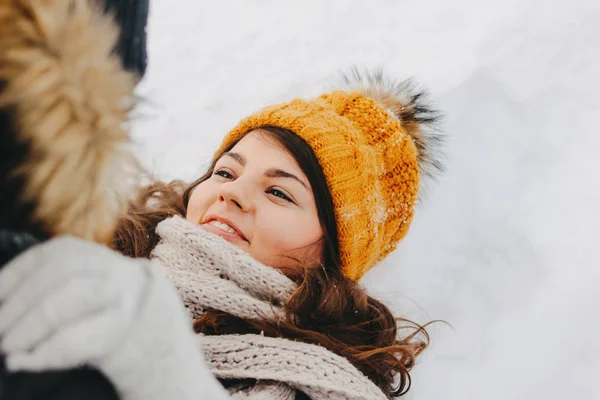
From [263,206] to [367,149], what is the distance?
12.5 inches

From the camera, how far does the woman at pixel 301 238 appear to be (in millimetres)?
908

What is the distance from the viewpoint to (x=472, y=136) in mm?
1669

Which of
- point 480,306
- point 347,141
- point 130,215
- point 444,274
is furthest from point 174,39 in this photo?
point 480,306

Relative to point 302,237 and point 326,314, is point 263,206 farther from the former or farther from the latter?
point 326,314

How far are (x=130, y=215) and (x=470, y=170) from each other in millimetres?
1063

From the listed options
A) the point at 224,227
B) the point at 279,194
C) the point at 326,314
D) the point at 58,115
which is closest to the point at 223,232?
the point at 224,227

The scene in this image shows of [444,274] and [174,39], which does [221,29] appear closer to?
[174,39]

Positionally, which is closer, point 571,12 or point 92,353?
point 92,353

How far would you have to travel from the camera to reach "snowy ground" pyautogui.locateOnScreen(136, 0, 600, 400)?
1.35m

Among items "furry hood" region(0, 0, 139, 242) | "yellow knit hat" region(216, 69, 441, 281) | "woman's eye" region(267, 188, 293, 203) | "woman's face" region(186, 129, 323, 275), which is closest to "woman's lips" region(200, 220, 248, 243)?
"woman's face" region(186, 129, 323, 275)

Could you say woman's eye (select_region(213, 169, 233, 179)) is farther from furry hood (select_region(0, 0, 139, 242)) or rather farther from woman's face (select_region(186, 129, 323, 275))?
furry hood (select_region(0, 0, 139, 242))

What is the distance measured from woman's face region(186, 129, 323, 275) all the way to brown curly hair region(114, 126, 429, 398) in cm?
3

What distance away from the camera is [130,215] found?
1293 millimetres

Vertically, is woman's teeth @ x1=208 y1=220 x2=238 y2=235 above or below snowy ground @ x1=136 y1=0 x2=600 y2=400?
below
